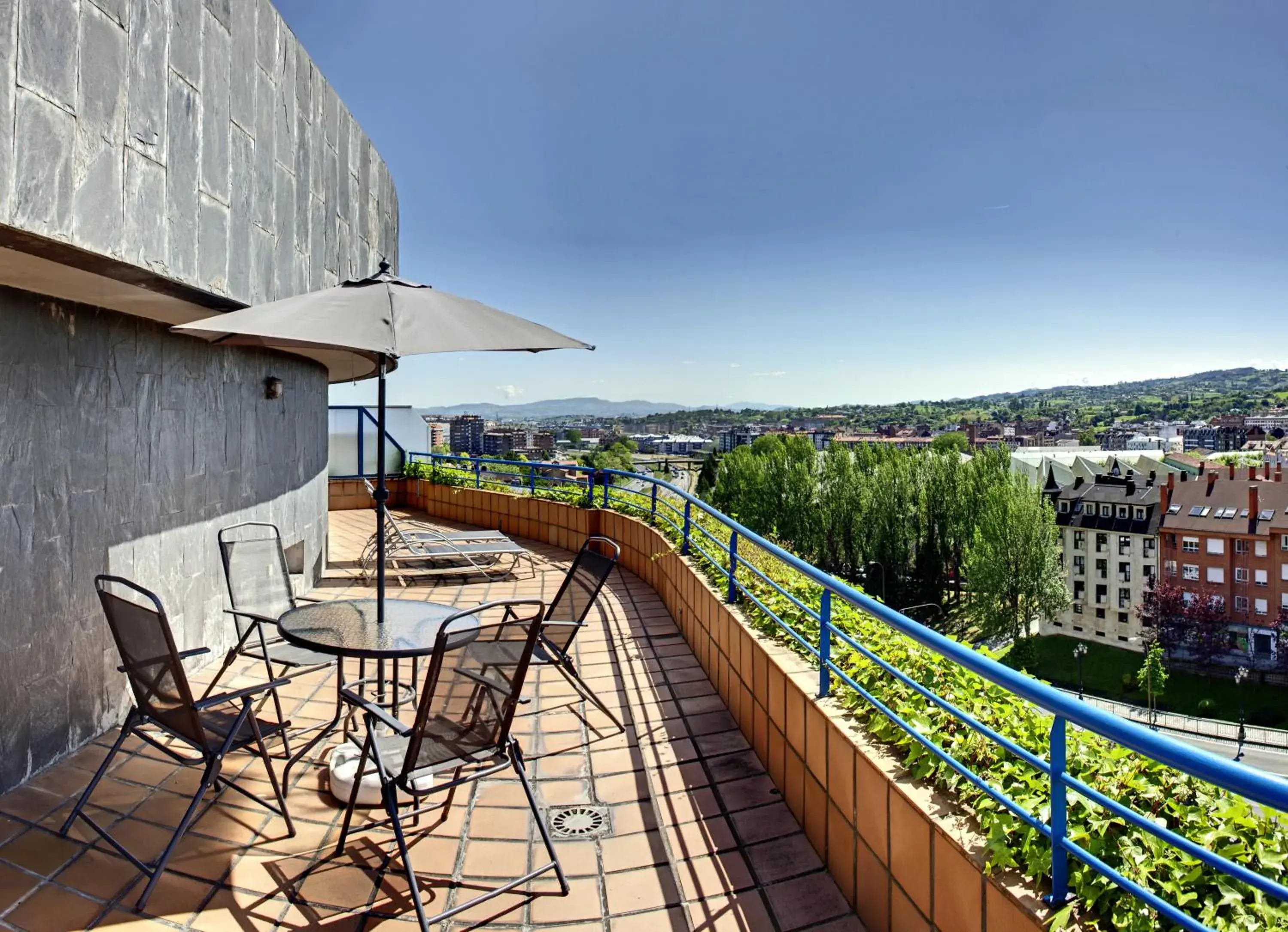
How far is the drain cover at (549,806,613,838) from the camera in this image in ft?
8.33

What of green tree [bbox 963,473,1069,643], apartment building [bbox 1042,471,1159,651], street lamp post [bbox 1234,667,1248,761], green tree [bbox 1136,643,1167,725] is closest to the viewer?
street lamp post [bbox 1234,667,1248,761]

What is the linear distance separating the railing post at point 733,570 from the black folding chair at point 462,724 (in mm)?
1685

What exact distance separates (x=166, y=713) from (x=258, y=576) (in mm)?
1385

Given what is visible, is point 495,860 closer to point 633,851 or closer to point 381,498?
point 633,851

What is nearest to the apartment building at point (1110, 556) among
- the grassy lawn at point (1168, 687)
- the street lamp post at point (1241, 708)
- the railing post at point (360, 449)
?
the grassy lawn at point (1168, 687)

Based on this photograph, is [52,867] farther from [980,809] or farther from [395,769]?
[980,809]

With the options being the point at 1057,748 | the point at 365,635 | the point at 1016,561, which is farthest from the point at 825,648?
the point at 1016,561

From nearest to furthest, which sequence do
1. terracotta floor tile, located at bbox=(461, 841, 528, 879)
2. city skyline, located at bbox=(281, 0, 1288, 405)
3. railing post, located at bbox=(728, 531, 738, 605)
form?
terracotta floor tile, located at bbox=(461, 841, 528, 879), railing post, located at bbox=(728, 531, 738, 605), city skyline, located at bbox=(281, 0, 1288, 405)

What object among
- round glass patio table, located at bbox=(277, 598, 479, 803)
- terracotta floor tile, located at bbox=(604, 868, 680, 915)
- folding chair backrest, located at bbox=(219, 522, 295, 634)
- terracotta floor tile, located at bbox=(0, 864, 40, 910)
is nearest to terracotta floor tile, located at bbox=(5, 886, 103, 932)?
terracotta floor tile, located at bbox=(0, 864, 40, 910)

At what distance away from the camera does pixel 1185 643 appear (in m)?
39.4

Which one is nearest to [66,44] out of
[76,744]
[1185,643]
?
[76,744]

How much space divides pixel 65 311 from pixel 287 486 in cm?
292

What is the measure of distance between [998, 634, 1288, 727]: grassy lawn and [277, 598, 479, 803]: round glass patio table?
35880mm

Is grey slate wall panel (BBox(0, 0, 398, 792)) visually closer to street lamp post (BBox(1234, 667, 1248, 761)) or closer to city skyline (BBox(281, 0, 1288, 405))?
city skyline (BBox(281, 0, 1288, 405))
